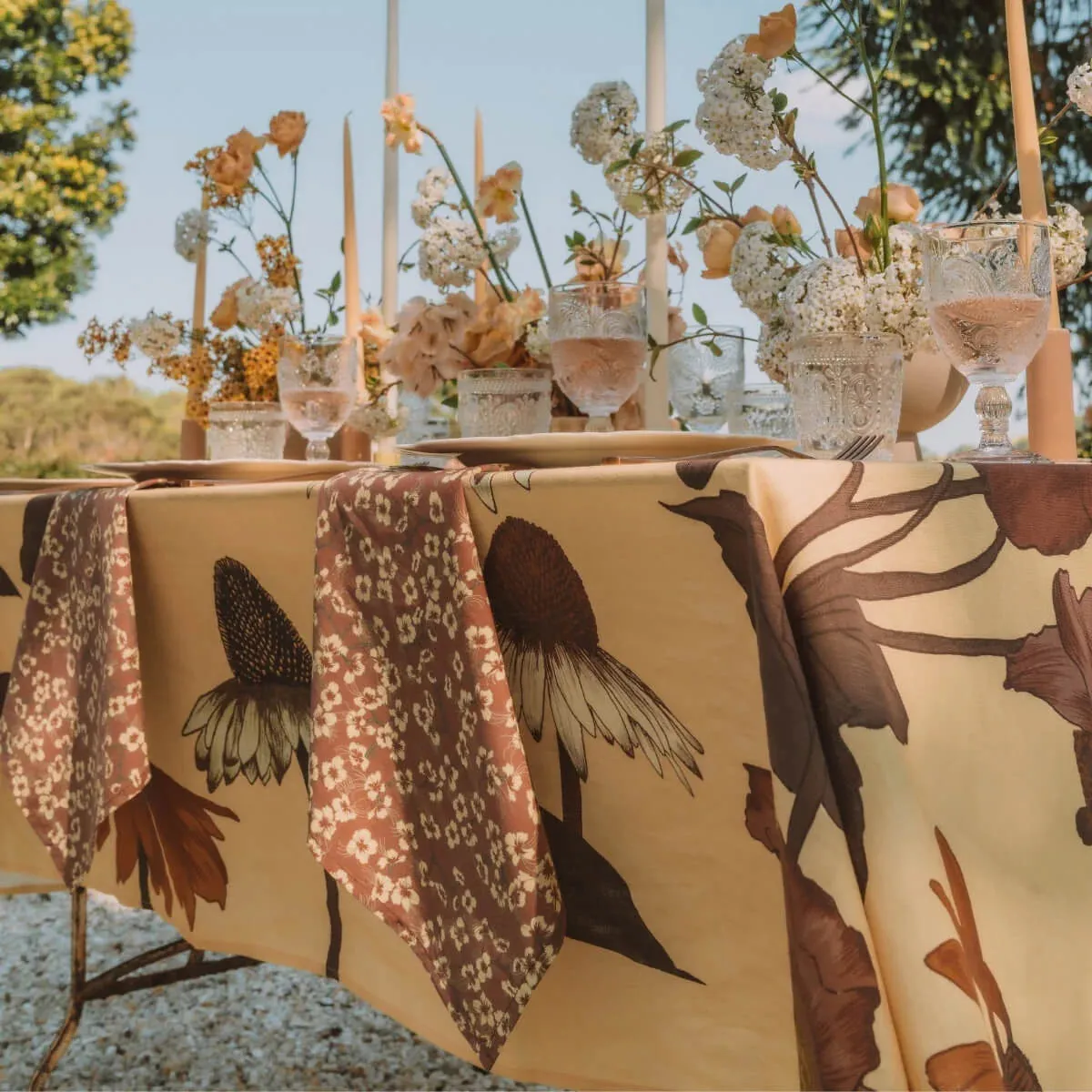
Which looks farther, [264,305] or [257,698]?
[264,305]

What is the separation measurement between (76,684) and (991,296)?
2.99 feet

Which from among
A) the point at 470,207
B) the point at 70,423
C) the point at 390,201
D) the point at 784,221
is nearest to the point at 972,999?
the point at 784,221

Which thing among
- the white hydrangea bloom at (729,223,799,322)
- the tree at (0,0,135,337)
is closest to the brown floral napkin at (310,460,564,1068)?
the white hydrangea bloom at (729,223,799,322)

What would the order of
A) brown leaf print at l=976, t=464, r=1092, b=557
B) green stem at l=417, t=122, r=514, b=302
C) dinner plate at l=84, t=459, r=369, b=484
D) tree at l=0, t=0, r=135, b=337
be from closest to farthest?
brown leaf print at l=976, t=464, r=1092, b=557
dinner plate at l=84, t=459, r=369, b=484
green stem at l=417, t=122, r=514, b=302
tree at l=0, t=0, r=135, b=337

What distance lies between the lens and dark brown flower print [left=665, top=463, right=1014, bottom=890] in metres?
0.60

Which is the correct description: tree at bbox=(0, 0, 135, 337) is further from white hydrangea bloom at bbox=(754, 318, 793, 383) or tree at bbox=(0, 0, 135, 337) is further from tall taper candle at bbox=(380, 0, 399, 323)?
white hydrangea bloom at bbox=(754, 318, 793, 383)

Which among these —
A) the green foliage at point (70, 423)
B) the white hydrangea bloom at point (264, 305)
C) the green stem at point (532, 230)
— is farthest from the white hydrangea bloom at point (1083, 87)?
the green foliage at point (70, 423)

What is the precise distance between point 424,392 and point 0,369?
41.4 ft

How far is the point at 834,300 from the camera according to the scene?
1035 millimetres

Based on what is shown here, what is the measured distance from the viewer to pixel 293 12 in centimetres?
1566

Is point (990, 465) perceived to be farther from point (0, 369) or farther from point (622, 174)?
point (0, 369)

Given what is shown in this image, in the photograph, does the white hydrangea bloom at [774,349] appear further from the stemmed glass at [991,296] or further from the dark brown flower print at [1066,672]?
the dark brown flower print at [1066,672]

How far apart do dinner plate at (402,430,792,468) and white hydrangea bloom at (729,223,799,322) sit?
0.41 metres

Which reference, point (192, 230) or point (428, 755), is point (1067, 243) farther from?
point (192, 230)
